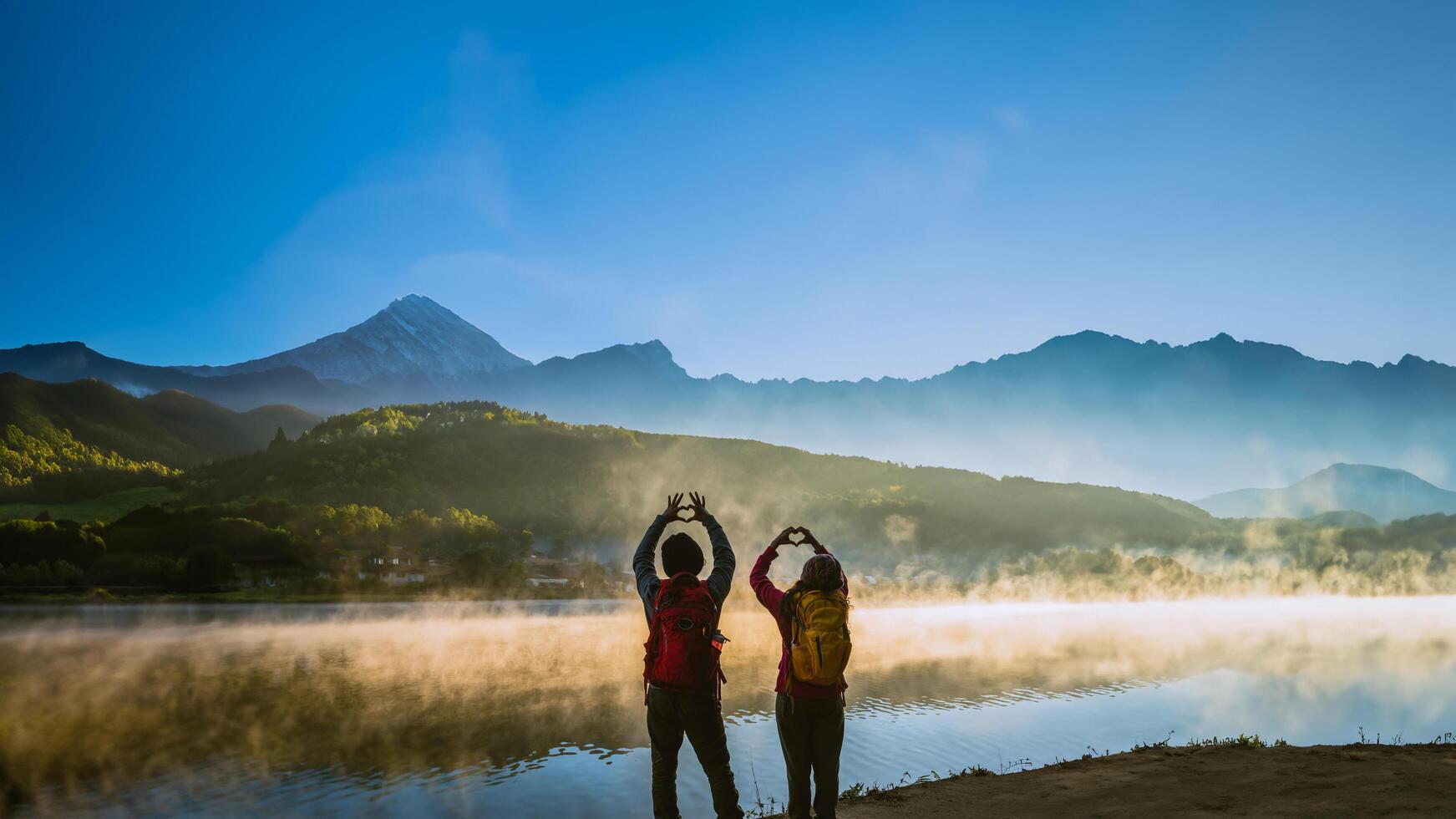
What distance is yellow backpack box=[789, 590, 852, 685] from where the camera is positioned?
8.48 meters

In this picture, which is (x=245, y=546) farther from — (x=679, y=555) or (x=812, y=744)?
(x=679, y=555)

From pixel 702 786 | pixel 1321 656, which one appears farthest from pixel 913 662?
pixel 702 786

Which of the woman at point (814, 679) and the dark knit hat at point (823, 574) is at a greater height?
the dark knit hat at point (823, 574)

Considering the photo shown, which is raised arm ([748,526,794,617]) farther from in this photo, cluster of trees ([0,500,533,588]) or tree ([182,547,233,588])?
cluster of trees ([0,500,533,588])

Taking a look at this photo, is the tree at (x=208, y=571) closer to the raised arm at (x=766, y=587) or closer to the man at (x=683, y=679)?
the raised arm at (x=766, y=587)

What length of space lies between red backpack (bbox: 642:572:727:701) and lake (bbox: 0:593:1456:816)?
320 inches

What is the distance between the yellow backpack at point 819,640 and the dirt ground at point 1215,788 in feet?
12.8

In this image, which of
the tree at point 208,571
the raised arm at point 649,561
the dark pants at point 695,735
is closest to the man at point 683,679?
the dark pants at point 695,735

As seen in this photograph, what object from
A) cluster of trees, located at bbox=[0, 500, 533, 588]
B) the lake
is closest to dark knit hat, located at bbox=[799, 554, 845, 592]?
the lake

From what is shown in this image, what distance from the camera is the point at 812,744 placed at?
29.0 feet

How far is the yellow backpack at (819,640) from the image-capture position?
8484mm

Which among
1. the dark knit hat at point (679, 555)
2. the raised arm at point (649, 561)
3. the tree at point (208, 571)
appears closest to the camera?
the dark knit hat at point (679, 555)

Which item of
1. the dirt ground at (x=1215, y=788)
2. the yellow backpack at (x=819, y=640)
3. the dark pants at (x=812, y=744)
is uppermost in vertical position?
the yellow backpack at (x=819, y=640)

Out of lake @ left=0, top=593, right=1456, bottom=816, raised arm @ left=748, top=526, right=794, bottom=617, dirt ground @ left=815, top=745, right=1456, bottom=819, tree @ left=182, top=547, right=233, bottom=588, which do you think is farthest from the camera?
tree @ left=182, top=547, right=233, bottom=588
